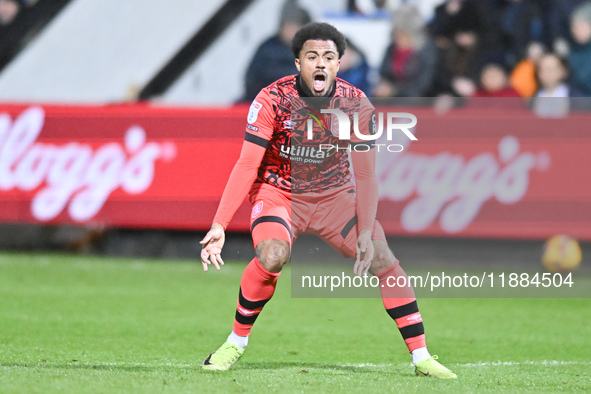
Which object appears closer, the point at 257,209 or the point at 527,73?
the point at 257,209

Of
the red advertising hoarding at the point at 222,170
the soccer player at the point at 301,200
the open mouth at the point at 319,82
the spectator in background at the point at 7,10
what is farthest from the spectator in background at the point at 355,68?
the open mouth at the point at 319,82

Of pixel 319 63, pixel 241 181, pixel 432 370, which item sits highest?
pixel 319 63

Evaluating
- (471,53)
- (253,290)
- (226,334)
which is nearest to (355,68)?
(471,53)

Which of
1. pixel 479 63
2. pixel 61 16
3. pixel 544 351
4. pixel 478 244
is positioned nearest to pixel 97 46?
pixel 61 16

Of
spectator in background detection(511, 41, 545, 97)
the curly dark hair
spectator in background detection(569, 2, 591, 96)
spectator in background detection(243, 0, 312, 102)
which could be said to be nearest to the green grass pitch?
the curly dark hair

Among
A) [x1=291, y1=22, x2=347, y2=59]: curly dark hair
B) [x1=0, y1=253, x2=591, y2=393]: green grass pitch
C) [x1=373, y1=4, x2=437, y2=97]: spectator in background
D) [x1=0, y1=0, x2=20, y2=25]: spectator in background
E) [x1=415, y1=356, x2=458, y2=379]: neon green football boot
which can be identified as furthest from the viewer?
[x1=0, y1=0, x2=20, y2=25]: spectator in background

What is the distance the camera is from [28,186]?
11578 mm

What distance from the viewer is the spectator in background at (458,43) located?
12.2m

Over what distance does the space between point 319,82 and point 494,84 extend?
6382mm

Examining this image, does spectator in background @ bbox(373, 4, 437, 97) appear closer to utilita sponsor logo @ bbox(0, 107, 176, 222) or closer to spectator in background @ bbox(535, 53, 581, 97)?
spectator in background @ bbox(535, 53, 581, 97)

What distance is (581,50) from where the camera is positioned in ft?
38.8

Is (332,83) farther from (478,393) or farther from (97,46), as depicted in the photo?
(97,46)

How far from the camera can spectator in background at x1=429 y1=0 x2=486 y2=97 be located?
482 inches

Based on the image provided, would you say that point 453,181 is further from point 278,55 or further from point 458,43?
point 278,55
